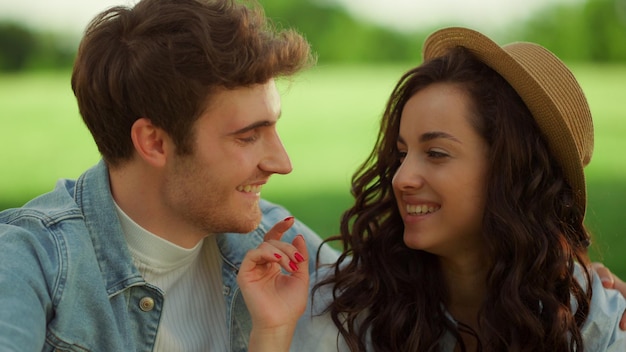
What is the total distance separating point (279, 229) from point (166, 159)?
45 centimetres

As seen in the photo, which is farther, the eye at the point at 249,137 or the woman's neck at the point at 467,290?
the woman's neck at the point at 467,290

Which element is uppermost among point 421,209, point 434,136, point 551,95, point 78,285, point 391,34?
point 551,95

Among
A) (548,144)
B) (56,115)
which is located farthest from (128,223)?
(56,115)

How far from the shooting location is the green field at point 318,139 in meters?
8.38

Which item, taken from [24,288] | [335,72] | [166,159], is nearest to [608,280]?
[166,159]

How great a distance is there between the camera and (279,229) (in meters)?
3.19

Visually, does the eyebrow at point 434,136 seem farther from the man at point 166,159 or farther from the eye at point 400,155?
the man at point 166,159

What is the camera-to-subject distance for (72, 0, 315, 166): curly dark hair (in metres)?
3.05

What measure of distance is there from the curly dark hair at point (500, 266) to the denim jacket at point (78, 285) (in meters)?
0.21

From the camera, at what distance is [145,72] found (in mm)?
3049

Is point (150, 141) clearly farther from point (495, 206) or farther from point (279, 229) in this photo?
point (495, 206)

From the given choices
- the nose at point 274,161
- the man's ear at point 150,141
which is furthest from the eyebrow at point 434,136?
the man's ear at point 150,141

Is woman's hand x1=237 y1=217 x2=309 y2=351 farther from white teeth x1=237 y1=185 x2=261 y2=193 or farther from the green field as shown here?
the green field

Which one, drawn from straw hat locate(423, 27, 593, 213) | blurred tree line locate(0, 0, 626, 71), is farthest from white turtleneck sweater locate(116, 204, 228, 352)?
blurred tree line locate(0, 0, 626, 71)
